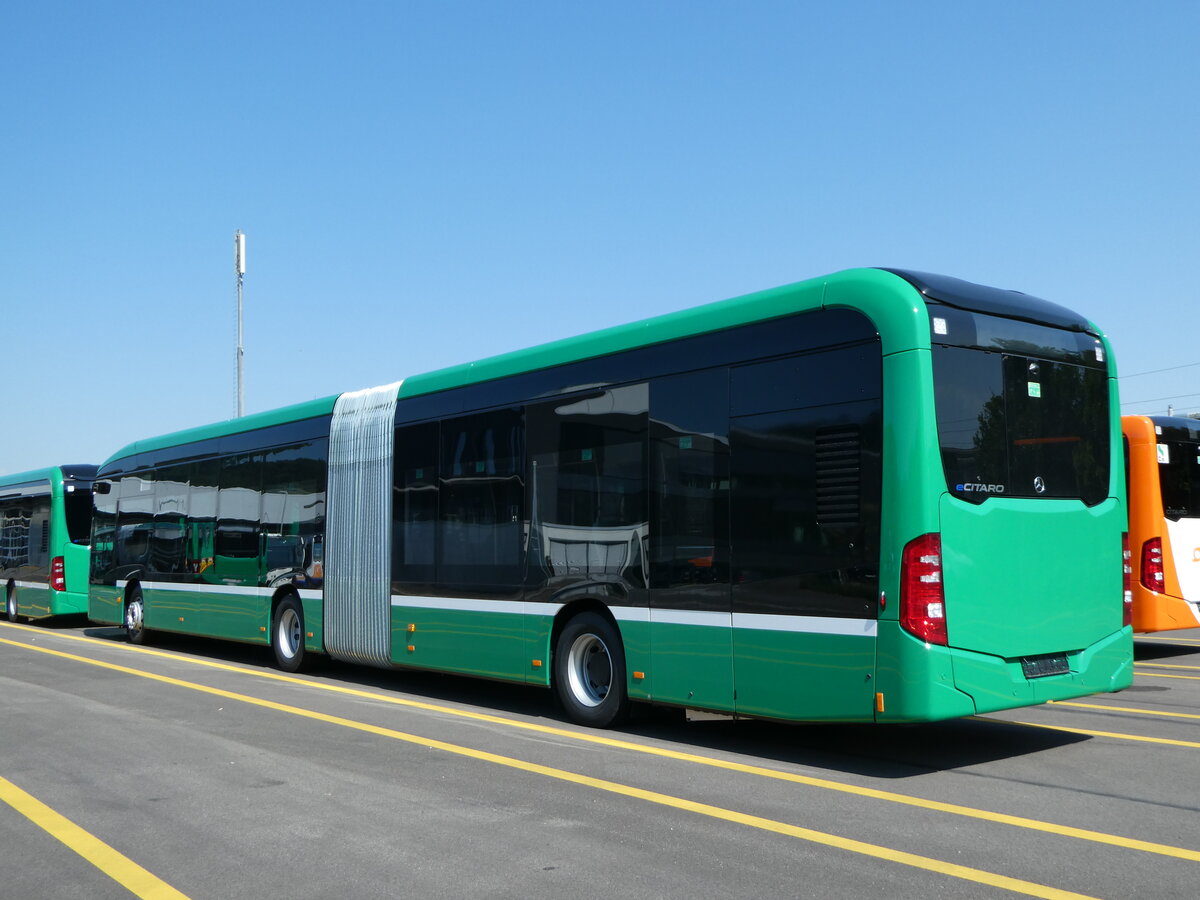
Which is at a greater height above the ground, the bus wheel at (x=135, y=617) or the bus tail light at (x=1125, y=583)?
the bus tail light at (x=1125, y=583)

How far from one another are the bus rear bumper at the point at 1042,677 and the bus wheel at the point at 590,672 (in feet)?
9.97

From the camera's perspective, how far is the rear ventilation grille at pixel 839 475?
7363 millimetres

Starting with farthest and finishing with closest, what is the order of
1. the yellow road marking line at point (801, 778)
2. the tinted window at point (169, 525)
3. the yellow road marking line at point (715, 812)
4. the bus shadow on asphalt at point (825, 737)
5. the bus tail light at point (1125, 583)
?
the tinted window at point (169, 525) < the bus tail light at point (1125, 583) < the bus shadow on asphalt at point (825, 737) < the yellow road marking line at point (801, 778) < the yellow road marking line at point (715, 812)

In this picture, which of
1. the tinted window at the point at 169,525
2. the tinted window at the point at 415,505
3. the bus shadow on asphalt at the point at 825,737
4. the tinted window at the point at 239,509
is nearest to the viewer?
the bus shadow on asphalt at the point at 825,737

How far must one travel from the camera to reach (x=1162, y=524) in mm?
13531

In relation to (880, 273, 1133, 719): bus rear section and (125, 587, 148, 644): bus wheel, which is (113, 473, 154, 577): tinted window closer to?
(125, 587, 148, 644): bus wheel

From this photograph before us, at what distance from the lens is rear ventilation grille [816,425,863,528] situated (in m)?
7.36

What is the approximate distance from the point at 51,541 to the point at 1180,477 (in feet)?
67.5

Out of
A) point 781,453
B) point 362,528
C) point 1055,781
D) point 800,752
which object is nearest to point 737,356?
point 781,453

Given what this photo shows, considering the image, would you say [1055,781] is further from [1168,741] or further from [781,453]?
[781,453]

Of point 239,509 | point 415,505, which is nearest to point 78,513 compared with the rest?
point 239,509

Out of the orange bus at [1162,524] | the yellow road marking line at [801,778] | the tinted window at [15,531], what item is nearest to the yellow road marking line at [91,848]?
the yellow road marking line at [801,778]

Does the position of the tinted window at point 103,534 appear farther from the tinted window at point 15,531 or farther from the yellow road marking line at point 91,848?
the yellow road marking line at point 91,848

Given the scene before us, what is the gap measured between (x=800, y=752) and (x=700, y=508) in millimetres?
1909
